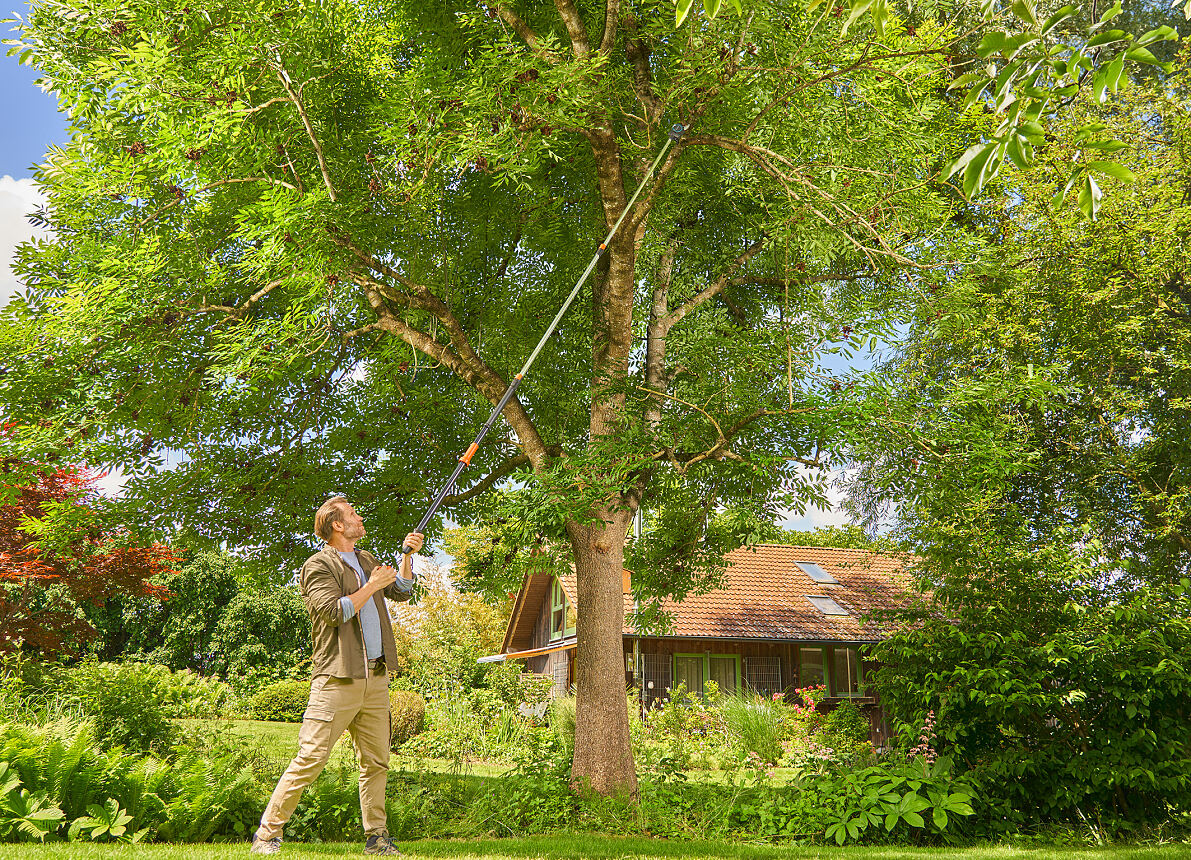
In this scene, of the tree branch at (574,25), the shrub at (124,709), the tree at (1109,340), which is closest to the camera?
the tree branch at (574,25)

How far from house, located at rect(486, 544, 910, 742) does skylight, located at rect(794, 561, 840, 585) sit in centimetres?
4

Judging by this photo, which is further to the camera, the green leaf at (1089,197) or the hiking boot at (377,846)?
the hiking boot at (377,846)

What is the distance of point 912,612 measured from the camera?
9.12 metres

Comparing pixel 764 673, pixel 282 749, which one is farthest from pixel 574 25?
pixel 764 673

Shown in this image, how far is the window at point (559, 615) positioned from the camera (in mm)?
24438

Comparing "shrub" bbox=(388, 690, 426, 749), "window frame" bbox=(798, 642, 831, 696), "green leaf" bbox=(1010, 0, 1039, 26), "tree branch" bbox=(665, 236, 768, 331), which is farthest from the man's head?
"window frame" bbox=(798, 642, 831, 696)

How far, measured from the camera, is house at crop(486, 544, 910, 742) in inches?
829

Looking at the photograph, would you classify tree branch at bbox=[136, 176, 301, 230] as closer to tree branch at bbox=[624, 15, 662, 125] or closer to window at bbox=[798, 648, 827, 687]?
tree branch at bbox=[624, 15, 662, 125]

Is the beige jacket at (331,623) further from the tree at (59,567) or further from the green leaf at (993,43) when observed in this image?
the tree at (59,567)

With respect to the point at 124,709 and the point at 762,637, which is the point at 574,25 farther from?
the point at 762,637

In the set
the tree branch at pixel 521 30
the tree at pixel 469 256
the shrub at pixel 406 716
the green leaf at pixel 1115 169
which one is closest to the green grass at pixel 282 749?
the shrub at pixel 406 716

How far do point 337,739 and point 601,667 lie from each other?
408 cm

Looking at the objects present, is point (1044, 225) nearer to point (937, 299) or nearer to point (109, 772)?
point (937, 299)

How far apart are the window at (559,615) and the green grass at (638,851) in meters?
17.1
